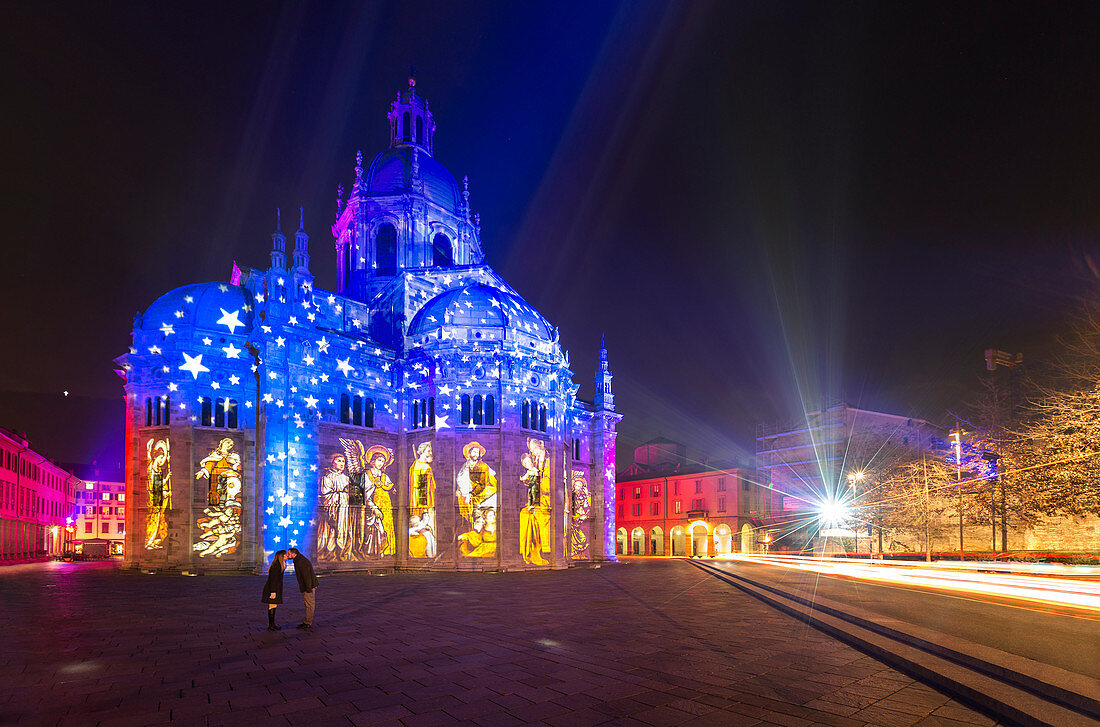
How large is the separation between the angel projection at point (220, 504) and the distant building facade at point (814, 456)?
5275cm

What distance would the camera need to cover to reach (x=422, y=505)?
40.2 meters

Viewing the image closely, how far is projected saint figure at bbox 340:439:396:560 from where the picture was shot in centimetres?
3884

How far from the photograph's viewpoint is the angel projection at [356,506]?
37.8m

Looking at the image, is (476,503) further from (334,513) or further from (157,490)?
(157,490)

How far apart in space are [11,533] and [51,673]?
67.9m

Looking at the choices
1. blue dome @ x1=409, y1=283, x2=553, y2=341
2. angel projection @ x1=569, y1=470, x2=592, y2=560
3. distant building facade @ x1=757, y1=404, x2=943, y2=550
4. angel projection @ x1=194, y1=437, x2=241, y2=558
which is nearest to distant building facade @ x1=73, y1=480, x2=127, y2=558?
angel projection @ x1=194, y1=437, x2=241, y2=558

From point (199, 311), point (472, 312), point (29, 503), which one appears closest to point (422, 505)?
point (472, 312)

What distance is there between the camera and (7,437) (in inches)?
2306

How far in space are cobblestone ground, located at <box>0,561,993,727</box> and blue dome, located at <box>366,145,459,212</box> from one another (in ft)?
133

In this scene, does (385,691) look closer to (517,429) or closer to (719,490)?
(517,429)

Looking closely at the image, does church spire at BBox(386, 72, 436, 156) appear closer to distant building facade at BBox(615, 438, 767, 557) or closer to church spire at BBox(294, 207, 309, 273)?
church spire at BBox(294, 207, 309, 273)

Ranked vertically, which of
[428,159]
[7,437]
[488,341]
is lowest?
[7,437]

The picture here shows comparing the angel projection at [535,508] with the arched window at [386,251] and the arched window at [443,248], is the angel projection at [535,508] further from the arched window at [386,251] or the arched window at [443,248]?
the arched window at [443,248]

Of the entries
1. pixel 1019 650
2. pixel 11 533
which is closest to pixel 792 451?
pixel 1019 650
